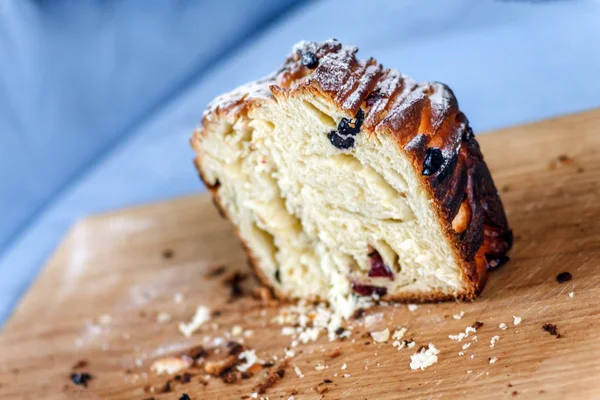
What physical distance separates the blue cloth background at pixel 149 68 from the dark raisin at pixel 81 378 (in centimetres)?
158

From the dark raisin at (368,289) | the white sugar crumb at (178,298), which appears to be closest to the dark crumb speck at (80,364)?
the white sugar crumb at (178,298)

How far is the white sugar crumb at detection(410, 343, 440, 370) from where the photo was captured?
90.1 inches

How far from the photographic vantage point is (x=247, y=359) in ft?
8.82

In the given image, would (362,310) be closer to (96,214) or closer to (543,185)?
(543,185)

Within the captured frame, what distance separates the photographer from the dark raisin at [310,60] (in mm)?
2443

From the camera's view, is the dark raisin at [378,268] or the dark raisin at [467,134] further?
the dark raisin at [378,268]

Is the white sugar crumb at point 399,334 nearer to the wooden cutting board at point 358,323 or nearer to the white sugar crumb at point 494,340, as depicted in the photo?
the wooden cutting board at point 358,323

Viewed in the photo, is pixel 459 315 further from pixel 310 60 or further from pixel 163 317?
pixel 163 317

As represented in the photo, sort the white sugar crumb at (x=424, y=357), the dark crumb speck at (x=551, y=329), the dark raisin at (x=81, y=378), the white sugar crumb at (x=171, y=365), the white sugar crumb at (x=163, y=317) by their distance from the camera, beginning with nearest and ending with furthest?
the dark crumb speck at (x=551, y=329), the white sugar crumb at (x=424, y=357), the white sugar crumb at (x=171, y=365), the dark raisin at (x=81, y=378), the white sugar crumb at (x=163, y=317)

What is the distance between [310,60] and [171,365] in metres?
1.40

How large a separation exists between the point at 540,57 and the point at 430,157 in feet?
6.66

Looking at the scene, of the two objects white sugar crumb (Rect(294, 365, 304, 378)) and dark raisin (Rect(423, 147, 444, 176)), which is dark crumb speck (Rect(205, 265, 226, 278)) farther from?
dark raisin (Rect(423, 147, 444, 176))

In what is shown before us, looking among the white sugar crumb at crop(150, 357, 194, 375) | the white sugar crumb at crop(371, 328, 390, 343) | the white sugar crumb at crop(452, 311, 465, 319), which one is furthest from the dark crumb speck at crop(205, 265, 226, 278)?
the white sugar crumb at crop(452, 311, 465, 319)

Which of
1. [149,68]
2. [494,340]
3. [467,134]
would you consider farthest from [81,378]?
[149,68]
